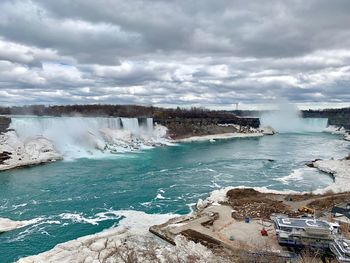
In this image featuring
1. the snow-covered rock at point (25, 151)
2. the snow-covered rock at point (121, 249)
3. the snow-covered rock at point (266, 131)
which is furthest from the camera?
the snow-covered rock at point (266, 131)

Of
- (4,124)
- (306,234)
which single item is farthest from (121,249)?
(4,124)

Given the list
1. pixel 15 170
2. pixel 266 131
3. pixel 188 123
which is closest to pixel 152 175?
pixel 15 170

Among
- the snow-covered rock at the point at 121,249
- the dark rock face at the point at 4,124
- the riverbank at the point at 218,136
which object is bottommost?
the riverbank at the point at 218,136

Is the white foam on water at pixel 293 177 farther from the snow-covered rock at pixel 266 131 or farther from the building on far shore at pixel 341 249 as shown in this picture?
the snow-covered rock at pixel 266 131

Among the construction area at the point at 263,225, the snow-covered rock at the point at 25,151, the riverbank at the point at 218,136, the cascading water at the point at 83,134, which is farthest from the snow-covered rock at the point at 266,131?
the construction area at the point at 263,225

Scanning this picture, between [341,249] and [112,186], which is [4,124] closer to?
[112,186]

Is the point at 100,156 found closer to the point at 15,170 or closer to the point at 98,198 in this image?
the point at 15,170
